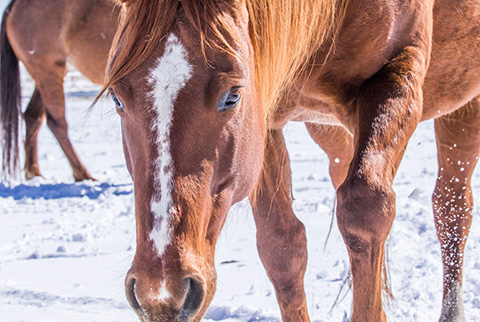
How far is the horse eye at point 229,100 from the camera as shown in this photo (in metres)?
1.50

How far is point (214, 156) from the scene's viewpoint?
4.97 feet

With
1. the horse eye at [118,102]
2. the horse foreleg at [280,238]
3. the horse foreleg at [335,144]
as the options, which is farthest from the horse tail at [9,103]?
the horse eye at [118,102]

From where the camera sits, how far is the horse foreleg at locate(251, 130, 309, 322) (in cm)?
241

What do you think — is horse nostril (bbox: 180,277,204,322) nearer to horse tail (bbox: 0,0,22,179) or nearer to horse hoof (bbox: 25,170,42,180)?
horse tail (bbox: 0,0,22,179)

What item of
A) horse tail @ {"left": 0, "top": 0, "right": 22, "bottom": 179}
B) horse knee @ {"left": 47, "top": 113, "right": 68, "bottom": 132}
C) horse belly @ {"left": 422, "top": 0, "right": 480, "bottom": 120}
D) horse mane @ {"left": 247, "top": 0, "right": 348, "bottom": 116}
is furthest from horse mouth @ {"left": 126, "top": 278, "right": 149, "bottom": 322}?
horse knee @ {"left": 47, "top": 113, "right": 68, "bottom": 132}

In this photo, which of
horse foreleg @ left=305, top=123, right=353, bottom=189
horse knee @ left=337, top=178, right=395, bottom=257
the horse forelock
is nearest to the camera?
the horse forelock

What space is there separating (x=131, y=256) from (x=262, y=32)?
2.58ft

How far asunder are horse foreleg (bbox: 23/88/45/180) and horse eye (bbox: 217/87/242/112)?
5450 millimetres

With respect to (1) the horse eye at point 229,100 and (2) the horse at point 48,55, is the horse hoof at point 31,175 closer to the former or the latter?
(2) the horse at point 48,55

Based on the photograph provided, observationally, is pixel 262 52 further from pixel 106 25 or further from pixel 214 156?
pixel 106 25

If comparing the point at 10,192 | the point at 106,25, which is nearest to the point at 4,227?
the point at 10,192

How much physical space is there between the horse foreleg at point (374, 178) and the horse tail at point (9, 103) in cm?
514

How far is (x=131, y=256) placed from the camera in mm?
1794

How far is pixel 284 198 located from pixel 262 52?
0.85 meters
